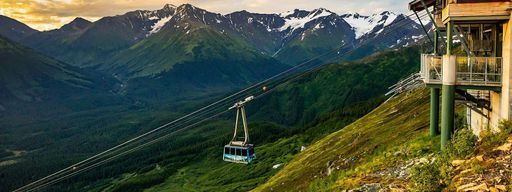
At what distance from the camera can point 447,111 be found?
31875 mm

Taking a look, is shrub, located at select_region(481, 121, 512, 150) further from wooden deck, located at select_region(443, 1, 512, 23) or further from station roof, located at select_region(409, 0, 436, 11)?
station roof, located at select_region(409, 0, 436, 11)

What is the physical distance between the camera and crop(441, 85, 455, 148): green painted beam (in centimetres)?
3138

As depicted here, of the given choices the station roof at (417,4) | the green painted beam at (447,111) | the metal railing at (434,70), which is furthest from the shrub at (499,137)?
the station roof at (417,4)

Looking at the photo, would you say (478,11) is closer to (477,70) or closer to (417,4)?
(477,70)

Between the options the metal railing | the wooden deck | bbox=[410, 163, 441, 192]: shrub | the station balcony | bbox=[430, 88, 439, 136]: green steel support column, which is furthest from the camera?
bbox=[430, 88, 439, 136]: green steel support column

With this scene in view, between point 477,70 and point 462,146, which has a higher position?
point 477,70

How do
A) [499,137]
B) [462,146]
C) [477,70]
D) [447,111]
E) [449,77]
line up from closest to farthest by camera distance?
[499,137] < [462,146] < [477,70] < [449,77] < [447,111]

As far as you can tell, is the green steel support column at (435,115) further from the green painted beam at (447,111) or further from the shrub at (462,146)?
the shrub at (462,146)

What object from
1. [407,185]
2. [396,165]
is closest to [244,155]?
[396,165]

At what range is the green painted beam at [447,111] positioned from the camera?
103 ft

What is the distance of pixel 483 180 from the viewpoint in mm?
23188

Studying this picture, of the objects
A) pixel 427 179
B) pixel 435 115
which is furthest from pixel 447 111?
pixel 427 179

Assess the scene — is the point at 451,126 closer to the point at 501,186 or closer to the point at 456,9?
the point at 456,9

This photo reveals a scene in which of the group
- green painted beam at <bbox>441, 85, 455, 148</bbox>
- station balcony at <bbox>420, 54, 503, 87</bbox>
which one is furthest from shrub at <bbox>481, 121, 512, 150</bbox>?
green painted beam at <bbox>441, 85, 455, 148</bbox>
